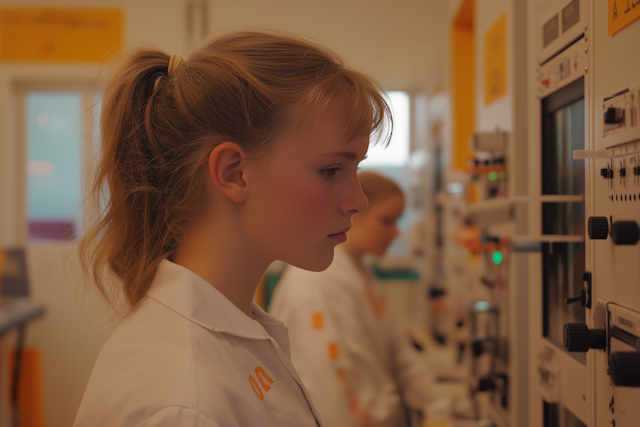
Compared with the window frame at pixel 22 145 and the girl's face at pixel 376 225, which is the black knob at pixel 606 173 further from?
the window frame at pixel 22 145

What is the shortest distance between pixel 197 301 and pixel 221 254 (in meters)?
0.08

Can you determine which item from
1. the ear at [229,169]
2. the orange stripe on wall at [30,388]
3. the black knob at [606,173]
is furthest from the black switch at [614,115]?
the orange stripe on wall at [30,388]

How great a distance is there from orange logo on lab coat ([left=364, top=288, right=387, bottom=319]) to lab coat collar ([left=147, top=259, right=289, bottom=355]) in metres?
1.05

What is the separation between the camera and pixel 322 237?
2.43 ft

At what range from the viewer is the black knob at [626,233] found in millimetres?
621

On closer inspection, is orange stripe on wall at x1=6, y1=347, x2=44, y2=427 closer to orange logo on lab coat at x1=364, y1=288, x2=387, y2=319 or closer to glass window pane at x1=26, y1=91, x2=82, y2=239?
glass window pane at x1=26, y1=91, x2=82, y2=239

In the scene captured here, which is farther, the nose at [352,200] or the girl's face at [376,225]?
the girl's face at [376,225]

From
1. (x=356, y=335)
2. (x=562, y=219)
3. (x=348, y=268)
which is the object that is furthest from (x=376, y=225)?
(x=562, y=219)

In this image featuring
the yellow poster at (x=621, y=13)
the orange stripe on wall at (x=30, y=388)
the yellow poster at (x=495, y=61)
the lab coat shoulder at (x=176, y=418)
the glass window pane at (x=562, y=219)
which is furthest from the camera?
the orange stripe on wall at (x=30, y=388)

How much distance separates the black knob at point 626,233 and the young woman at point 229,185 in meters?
0.34

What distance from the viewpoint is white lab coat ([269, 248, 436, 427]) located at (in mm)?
1473

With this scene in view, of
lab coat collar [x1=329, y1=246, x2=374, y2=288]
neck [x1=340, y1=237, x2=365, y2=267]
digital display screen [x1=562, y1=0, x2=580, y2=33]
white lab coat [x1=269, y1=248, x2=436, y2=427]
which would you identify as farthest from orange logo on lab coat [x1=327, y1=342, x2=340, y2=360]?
digital display screen [x1=562, y1=0, x2=580, y2=33]

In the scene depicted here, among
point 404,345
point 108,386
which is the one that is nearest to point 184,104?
point 108,386

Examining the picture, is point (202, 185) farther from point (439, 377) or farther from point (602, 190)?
point (439, 377)
